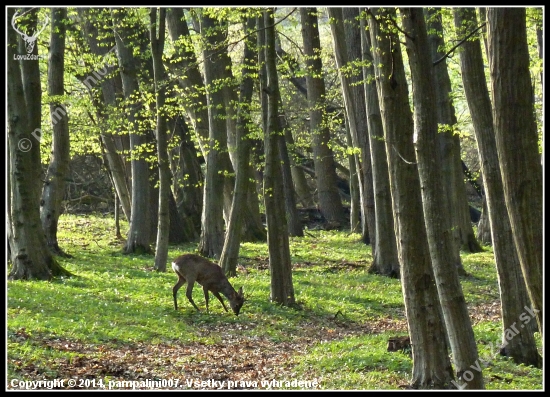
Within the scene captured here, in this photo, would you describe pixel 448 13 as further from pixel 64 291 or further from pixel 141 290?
pixel 64 291

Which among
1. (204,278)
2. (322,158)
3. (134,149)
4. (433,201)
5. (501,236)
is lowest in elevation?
(204,278)

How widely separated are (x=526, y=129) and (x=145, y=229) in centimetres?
1835

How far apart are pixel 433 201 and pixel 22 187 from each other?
1085 centimetres

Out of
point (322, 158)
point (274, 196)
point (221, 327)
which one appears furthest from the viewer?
point (322, 158)

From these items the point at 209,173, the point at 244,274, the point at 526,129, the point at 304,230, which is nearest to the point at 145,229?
the point at 209,173

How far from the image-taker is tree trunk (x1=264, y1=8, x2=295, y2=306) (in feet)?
49.5

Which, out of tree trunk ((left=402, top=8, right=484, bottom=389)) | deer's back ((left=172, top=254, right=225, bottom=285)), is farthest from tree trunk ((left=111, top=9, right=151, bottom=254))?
tree trunk ((left=402, top=8, right=484, bottom=389))

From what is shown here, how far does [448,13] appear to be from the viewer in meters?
16.6

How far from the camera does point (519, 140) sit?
20.5 ft

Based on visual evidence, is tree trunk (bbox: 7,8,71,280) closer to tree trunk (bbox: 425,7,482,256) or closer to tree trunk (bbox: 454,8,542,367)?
tree trunk (bbox: 425,7,482,256)

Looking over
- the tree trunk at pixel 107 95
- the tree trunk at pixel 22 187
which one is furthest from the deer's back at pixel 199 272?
the tree trunk at pixel 107 95

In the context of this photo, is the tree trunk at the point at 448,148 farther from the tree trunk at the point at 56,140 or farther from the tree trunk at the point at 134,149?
the tree trunk at the point at 56,140

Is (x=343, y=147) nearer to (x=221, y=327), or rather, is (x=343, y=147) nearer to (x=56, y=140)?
(x=56, y=140)

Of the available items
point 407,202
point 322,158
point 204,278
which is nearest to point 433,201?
point 407,202
